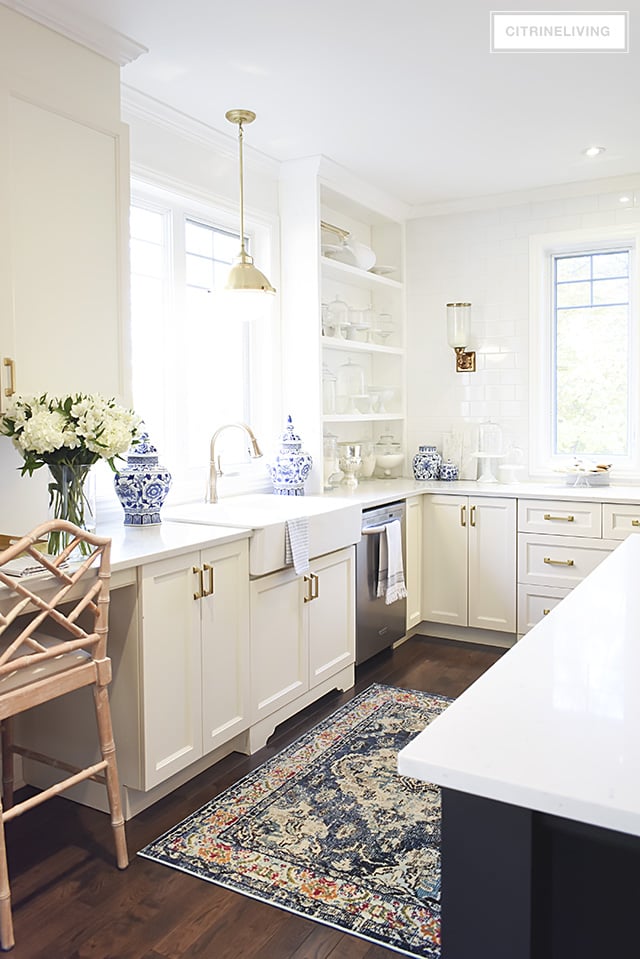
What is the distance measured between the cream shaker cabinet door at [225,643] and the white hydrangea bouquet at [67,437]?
545 mm

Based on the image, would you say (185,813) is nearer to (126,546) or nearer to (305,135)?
(126,546)

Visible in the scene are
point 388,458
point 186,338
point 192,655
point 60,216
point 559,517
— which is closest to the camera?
point 60,216

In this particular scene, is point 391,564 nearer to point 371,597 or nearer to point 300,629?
point 371,597

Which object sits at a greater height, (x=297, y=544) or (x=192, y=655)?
(x=297, y=544)

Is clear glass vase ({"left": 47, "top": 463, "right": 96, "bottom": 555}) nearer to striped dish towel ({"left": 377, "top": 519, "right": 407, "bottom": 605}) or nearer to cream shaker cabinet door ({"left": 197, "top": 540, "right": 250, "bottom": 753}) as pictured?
cream shaker cabinet door ({"left": 197, "top": 540, "right": 250, "bottom": 753})

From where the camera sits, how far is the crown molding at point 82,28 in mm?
2518

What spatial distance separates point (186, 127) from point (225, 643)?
91.1 inches

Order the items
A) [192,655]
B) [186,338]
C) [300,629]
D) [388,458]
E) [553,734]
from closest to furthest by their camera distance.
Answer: [553,734] → [192,655] → [300,629] → [186,338] → [388,458]

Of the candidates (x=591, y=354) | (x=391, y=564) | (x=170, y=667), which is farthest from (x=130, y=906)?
(x=591, y=354)

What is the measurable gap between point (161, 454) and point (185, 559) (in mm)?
1120

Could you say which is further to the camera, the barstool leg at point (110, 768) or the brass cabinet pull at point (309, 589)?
the brass cabinet pull at point (309, 589)

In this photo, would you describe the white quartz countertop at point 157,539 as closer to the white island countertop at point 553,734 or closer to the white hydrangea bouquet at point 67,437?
the white hydrangea bouquet at point 67,437

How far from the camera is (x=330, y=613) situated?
3.71 metres

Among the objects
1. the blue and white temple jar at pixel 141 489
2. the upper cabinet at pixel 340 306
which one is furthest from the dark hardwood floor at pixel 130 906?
the upper cabinet at pixel 340 306
